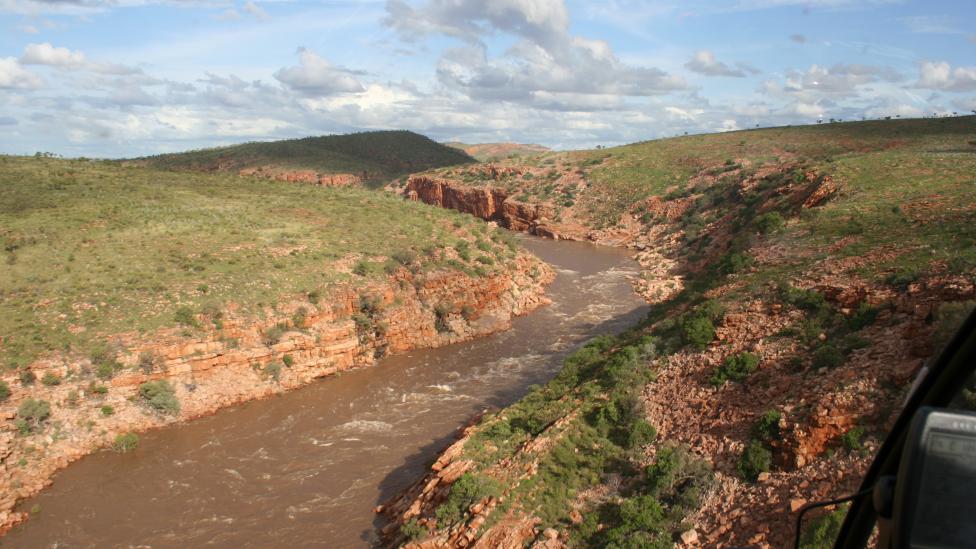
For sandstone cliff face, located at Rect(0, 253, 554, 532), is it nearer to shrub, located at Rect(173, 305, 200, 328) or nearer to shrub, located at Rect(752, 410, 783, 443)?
shrub, located at Rect(173, 305, 200, 328)

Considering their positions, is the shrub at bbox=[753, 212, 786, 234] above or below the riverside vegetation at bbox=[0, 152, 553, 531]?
above

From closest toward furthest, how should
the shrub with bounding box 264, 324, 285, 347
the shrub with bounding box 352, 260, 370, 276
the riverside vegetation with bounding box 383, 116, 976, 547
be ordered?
the riverside vegetation with bounding box 383, 116, 976, 547, the shrub with bounding box 264, 324, 285, 347, the shrub with bounding box 352, 260, 370, 276

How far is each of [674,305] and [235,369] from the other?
1412 centimetres

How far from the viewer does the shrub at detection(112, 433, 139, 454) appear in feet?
53.8

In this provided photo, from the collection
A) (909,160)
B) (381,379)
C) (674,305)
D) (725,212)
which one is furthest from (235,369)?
(725,212)

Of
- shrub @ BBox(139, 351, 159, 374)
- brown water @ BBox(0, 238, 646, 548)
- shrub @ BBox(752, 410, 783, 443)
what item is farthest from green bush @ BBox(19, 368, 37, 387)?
shrub @ BBox(752, 410, 783, 443)

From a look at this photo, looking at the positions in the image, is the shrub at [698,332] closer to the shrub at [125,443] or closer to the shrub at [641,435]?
the shrub at [641,435]

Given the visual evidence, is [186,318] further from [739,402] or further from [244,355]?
[739,402]

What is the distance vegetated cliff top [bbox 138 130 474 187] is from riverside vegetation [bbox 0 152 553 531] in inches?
1686

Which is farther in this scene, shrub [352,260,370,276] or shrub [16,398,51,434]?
shrub [352,260,370,276]

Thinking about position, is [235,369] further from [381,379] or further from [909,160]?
[909,160]

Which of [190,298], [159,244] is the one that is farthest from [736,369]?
[159,244]

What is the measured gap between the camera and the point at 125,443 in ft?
53.9

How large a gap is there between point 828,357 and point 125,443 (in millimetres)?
17082
